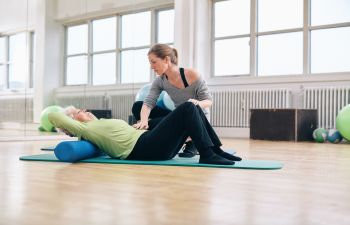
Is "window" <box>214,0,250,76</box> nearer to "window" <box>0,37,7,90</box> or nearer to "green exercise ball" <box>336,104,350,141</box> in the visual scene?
"green exercise ball" <box>336,104,350,141</box>

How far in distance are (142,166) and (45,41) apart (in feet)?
10.5

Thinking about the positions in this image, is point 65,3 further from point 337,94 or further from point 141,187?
point 141,187

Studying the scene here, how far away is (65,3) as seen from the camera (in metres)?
5.27

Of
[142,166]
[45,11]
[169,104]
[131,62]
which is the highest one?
[45,11]

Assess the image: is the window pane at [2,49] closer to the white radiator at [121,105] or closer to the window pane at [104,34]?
the window pane at [104,34]

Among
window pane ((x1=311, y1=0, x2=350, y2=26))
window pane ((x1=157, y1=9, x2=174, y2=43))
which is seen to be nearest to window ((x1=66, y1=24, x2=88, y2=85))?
window pane ((x1=157, y1=9, x2=174, y2=43))

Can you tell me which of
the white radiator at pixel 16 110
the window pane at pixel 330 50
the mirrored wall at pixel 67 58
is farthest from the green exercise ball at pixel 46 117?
the window pane at pixel 330 50

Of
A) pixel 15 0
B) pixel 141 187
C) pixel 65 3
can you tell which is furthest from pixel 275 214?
pixel 65 3

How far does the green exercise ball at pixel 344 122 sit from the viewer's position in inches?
186

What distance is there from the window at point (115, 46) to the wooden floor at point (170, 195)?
3.06 metres

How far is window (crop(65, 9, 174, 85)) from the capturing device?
5.31m

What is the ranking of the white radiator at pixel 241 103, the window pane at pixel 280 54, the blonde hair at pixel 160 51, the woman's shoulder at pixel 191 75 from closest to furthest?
1. the blonde hair at pixel 160 51
2. the woman's shoulder at pixel 191 75
3. the white radiator at pixel 241 103
4. the window pane at pixel 280 54

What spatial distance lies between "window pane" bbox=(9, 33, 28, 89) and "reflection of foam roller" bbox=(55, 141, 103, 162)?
7.86 ft

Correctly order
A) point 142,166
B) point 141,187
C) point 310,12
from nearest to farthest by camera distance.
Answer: point 141,187 → point 142,166 → point 310,12
